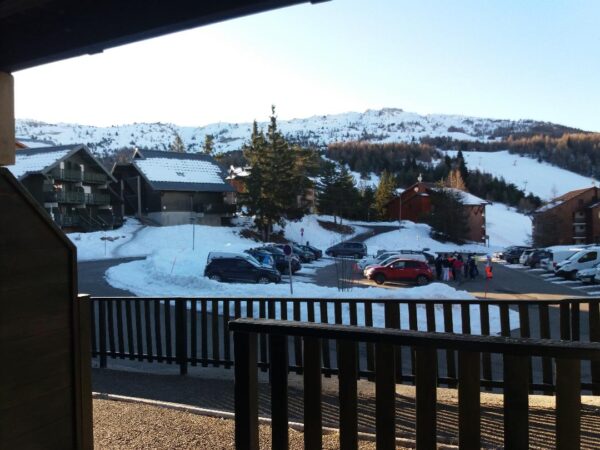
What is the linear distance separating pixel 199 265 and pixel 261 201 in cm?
2364

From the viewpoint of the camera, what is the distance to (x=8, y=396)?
2.72 meters

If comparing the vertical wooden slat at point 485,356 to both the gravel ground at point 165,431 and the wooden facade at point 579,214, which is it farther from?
the wooden facade at point 579,214

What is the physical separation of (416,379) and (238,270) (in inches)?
950

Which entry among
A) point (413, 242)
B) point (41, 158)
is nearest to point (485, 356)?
point (41, 158)

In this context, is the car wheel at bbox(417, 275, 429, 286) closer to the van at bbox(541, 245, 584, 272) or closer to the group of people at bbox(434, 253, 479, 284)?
the group of people at bbox(434, 253, 479, 284)

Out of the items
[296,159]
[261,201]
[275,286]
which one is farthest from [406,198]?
[275,286]

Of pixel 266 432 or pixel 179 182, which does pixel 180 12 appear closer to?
pixel 266 432

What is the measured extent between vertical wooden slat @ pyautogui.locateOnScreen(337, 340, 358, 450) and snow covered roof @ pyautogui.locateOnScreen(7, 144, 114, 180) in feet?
161

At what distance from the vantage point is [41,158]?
1886 inches

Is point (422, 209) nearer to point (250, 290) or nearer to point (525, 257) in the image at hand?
point (525, 257)

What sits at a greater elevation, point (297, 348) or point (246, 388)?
point (246, 388)

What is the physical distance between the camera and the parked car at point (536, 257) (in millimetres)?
44497

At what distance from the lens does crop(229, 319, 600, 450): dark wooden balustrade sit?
203 cm

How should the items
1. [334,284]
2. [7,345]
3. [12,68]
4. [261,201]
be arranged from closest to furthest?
[7,345], [12,68], [334,284], [261,201]
